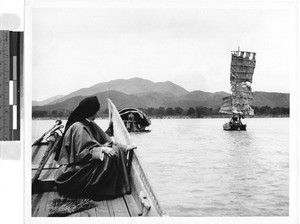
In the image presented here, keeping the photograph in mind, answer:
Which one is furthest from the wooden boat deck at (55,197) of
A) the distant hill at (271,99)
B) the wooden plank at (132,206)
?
the distant hill at (271,99)

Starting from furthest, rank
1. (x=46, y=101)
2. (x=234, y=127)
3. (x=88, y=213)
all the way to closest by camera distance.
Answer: (x=234, y=127) → (x=46, y=101) → (x=88, y=213)

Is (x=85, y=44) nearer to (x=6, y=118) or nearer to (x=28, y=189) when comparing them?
(x=6, y=118)

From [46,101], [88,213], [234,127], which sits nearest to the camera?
[88,213]

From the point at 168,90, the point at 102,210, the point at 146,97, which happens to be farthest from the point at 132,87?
the point at 102,210

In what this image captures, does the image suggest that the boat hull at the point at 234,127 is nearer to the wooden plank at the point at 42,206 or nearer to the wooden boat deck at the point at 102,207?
the wooden boat deck at the point at 102,207

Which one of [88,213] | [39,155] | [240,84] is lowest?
[88,213]

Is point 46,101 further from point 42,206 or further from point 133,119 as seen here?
point 42,206

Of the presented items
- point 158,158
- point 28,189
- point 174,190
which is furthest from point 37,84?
point 174,190
